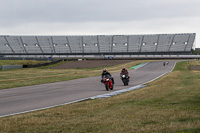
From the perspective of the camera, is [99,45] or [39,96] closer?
[39,96]

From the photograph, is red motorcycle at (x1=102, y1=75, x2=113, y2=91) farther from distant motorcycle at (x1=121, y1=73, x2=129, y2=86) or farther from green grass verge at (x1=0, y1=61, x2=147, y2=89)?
green grass verge at (x1=0, y1=61, x2=147, y2=89)

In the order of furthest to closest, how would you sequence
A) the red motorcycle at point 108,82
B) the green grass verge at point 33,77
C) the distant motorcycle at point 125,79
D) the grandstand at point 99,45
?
the grandstand at point 99,45, the green grass verge at point 33,77, the distant motorcycle at point 125,79, the red motorcycle at point 108,82

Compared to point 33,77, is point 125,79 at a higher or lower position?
higher

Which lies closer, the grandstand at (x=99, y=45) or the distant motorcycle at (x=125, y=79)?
the distant motorcycle at (x=125, y=79)

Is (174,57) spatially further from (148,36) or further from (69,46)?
(69,46)

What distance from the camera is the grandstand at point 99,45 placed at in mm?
106812

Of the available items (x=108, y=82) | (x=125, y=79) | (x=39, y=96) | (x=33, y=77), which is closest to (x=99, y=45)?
(x=33, y=77)

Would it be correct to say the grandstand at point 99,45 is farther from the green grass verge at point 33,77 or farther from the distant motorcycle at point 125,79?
the distant motorcycle at point 125,79

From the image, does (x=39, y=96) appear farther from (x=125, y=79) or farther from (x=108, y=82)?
(x=125, y=79)

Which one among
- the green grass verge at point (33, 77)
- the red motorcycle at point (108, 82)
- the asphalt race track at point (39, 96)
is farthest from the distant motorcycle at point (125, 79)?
the green grass verge at point (33, 77)

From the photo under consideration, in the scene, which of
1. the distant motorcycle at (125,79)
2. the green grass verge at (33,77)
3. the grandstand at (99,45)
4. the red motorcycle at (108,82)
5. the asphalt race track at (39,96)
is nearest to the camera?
the asphalt race track at (39,96)

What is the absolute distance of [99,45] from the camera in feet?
365

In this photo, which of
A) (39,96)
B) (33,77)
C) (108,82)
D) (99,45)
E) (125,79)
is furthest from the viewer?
(99,45)

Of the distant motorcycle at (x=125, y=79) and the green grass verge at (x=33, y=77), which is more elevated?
the distant motorcycle at (x=125, y=79)
